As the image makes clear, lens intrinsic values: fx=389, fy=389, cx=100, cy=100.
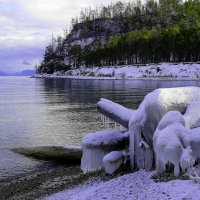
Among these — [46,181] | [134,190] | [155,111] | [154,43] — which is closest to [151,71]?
[154,43]

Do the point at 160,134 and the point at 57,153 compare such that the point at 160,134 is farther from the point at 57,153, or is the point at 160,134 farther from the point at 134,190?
the point at 57,153

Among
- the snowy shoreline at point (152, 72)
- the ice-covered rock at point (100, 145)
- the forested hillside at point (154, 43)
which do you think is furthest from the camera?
the forested hillside at point (154, 43)

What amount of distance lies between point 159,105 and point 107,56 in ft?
457

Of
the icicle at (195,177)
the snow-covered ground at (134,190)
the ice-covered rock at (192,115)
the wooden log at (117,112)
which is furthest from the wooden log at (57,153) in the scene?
the icicle at (195,177)

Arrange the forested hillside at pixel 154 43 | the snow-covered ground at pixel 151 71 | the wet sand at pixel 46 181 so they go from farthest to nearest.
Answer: the forested hillside at pixel 154 43, the snow-covered ground at pixel 151 71, the wet sand at pixel 46 181

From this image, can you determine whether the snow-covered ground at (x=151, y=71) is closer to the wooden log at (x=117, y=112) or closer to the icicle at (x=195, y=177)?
the wooden log at (x=117, y=112)

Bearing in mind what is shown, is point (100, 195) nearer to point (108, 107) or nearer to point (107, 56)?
point (108, 107)

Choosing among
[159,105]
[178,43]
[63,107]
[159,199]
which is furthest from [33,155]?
[178,43]

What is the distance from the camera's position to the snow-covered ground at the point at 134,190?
8.78 metres

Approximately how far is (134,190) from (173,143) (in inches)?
61.4

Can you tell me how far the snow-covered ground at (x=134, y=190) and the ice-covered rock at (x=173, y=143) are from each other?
64 cm

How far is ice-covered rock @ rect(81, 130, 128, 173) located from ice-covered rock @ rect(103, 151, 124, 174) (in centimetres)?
102

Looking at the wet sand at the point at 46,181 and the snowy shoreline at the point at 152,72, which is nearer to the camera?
the wet sand at the point at 46,181

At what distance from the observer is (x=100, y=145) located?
44.1 feet
